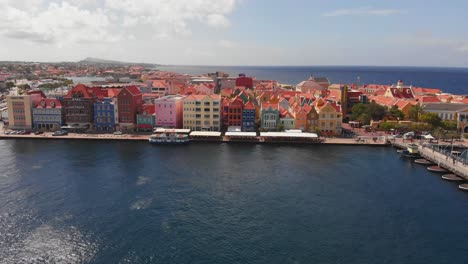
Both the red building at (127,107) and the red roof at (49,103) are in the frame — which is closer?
the red building at (127,107)

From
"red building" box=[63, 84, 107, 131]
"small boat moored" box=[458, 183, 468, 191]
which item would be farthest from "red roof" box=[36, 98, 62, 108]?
"small boat moored" box=[458, 183, 468, 191]

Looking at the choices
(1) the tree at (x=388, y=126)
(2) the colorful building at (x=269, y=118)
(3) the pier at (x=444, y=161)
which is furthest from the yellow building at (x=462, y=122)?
(2) the colorful building at (x=269, y=118)

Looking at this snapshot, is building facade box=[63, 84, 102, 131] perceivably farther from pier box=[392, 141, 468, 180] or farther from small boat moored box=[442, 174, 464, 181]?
small boat moored box=[442, 174, 464, 181]

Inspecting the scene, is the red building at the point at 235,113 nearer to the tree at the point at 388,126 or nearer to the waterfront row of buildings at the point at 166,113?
the waterfront row of buildings at the point at 166,113

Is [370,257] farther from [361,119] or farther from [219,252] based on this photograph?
[361,119]

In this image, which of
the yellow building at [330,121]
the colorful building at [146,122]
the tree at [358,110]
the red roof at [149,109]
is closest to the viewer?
the yellow building at [330,121]

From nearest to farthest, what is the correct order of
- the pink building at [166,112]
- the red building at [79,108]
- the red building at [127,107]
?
the pink building at [166,112], the red building at [127,107], the red building at [79,108]
